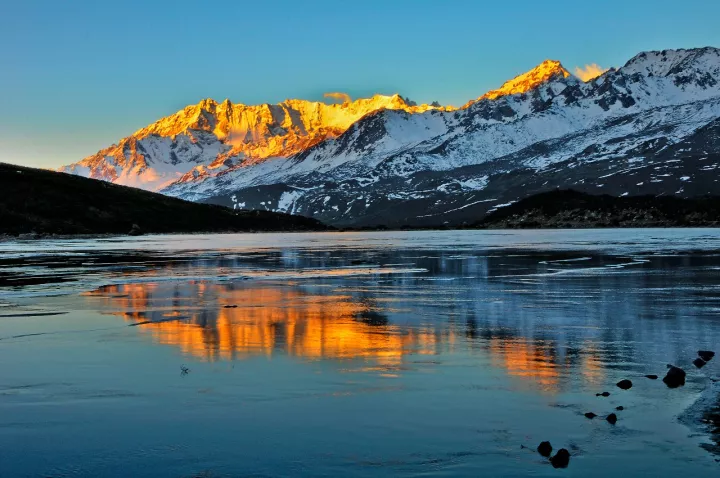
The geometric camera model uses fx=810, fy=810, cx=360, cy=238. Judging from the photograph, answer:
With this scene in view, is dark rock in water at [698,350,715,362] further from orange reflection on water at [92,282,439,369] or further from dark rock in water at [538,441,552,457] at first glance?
dark rock in water at [538,441,552,457]

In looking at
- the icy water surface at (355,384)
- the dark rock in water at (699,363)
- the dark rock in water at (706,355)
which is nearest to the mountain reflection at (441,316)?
the icy water surface at (355,384)

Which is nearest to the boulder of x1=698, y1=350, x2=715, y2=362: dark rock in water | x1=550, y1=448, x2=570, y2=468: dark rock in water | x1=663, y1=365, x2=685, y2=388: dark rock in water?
x1=550, y1=448, x2=570, y2=468: dark rock in water

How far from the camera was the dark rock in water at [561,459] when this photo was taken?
16.7 m

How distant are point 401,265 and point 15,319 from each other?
50.4 metres

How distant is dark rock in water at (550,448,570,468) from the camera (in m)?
16.7

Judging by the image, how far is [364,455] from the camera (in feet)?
58.0

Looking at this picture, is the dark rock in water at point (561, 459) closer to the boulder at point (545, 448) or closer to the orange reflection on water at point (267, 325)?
the boulder at point (545, 448)

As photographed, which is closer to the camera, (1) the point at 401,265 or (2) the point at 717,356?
(2) the point at 717,356

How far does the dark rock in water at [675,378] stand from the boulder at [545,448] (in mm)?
7816

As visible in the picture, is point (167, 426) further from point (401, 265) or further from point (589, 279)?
point (401, 265)

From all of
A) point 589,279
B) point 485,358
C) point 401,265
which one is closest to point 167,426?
point 485,358

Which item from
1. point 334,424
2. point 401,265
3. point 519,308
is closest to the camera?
point 334,424

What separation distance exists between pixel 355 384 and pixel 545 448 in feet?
26.6

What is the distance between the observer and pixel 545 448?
17.6 metres
